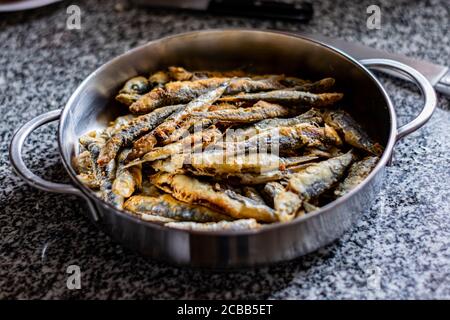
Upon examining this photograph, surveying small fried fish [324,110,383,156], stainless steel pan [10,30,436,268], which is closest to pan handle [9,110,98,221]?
stainless steel pan [10,30,436,268]

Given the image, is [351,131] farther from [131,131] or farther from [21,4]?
[21,4]

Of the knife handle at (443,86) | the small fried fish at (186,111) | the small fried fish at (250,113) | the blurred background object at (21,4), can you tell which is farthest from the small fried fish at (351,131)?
the blurred background object at (21,4)

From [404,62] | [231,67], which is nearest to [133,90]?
[231,67]

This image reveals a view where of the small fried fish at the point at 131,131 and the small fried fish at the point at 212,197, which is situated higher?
the small fried fish at the point at 131,131

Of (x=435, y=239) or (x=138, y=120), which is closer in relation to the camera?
(x=435, y=239)

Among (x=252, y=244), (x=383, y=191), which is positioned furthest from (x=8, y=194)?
(x=383, y=191)

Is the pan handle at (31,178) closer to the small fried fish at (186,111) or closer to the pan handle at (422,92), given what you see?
the small fried fish at (186,111)

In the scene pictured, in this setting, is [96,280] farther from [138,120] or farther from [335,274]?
[335,274]
